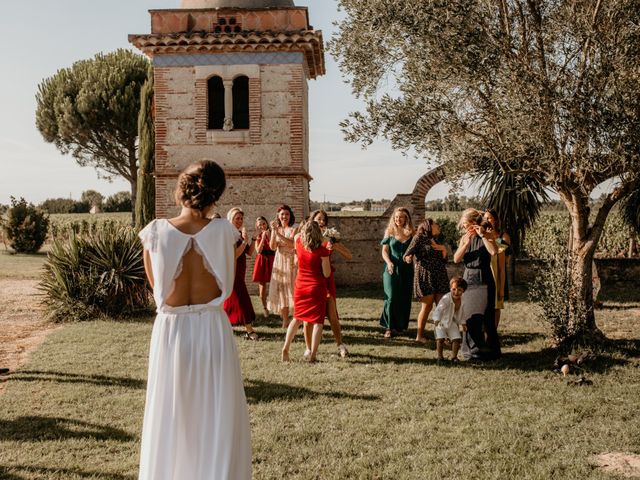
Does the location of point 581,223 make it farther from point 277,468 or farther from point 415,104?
point 277,468

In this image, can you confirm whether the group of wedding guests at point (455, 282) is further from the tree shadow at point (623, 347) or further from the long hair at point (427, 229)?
the tree shadow at point (623, 347)

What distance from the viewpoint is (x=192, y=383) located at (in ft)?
12.1

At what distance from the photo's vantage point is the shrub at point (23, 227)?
105 ft

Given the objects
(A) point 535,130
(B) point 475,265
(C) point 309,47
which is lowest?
(B) point 475,265

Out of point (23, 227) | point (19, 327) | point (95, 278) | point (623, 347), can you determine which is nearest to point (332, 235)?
point (623, 347)

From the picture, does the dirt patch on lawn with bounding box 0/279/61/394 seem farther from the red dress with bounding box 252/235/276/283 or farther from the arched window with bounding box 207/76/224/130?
the arched window with bounding box 207/76/224/130

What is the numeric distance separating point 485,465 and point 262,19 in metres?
14.3

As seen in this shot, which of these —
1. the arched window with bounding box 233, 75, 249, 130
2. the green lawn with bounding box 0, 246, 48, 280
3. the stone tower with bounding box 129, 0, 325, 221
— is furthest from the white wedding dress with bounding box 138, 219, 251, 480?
the green lawn with bounding box 0, 246, 48, 280

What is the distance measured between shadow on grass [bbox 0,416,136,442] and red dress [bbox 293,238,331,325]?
3100 millimetres

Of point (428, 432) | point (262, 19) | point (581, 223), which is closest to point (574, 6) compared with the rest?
point (581, 223)

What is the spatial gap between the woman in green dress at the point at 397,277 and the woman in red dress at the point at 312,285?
2.05 metres

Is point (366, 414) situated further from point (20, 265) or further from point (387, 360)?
point (20, 265)

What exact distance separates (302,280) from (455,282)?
6.72ft

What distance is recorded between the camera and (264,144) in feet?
53.6
